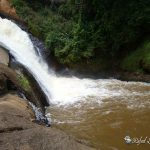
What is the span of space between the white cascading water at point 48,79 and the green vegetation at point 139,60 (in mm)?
982

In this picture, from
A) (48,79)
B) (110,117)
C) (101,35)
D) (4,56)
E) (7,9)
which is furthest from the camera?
(7,9)

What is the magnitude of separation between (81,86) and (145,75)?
9.25ft

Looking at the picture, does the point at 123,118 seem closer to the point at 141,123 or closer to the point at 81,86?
the point at 141,123

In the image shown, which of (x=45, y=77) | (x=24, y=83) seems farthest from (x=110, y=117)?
(x=45, y=77)

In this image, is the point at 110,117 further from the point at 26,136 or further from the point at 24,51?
the point at 24,51

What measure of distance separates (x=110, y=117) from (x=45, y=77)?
5352 millimetres

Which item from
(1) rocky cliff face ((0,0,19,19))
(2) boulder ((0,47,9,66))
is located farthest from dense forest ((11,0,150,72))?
(2) boulder ((0,47,9,66))

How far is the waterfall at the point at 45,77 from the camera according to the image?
15.4 meters

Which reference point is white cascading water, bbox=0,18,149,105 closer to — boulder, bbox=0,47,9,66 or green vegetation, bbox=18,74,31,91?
boulder, bbox=0,47,9,66

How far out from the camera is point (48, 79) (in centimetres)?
1736

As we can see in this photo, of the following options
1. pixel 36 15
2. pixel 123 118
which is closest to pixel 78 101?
pixel 123 118

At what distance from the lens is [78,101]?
576 inches

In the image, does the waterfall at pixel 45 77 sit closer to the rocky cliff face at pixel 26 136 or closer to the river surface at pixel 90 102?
the river surface at pixel 90 102

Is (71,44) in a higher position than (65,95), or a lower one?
higher
